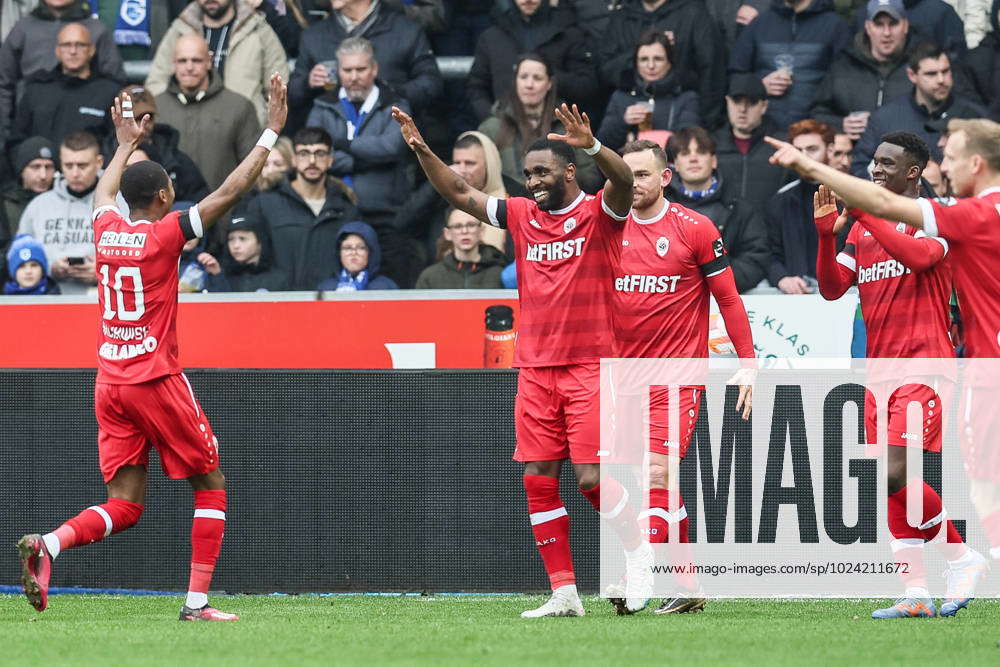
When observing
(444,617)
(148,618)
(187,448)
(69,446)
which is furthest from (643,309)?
(69,446)

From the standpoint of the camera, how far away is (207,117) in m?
13.9

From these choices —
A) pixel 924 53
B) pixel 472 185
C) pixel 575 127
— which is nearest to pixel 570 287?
pixel 575 127

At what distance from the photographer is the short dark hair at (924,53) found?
487 inches

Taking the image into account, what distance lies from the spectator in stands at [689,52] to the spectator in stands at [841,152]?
4.13 feet

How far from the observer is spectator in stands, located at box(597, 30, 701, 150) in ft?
42.8

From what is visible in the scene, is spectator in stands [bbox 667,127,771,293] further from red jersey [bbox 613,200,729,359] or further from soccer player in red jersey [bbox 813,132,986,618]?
soccer player in red jersey [bbox 813,132,986,618]

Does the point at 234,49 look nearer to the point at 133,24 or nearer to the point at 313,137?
the point at 133,24

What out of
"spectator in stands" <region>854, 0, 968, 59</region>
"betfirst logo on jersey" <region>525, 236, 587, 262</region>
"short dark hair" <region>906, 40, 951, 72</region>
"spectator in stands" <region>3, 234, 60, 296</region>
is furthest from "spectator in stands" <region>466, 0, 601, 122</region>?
"betfirst logo on jersey" <region>525, 236, 587, 262</region>

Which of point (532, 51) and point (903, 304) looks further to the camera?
point (532, 51)

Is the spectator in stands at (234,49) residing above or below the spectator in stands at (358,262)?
above

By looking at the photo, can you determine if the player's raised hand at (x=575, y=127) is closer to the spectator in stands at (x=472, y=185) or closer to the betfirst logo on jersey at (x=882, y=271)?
the betfirst logo on jersey at (x=882, y=271)

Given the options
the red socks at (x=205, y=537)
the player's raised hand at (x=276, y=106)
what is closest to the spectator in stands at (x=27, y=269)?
the red socks at (x=205, y=537)

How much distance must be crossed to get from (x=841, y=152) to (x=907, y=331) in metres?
4.14

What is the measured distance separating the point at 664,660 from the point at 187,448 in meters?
2.96
